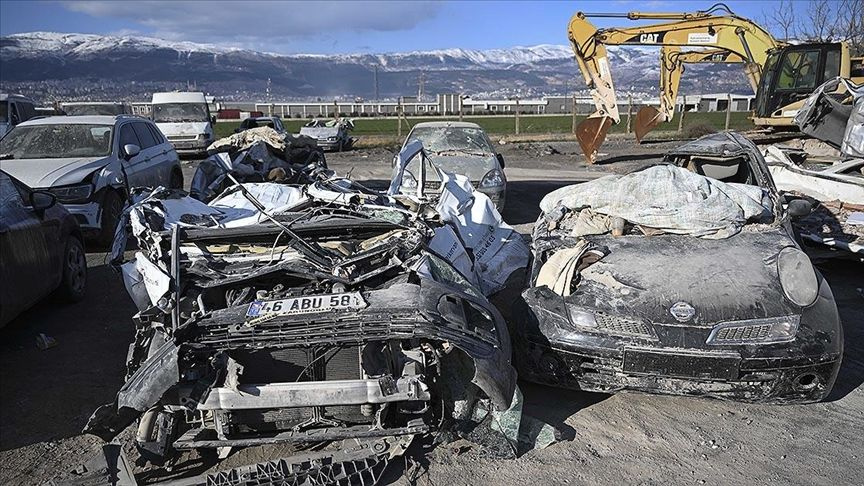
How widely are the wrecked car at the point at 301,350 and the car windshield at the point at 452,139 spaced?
6.40 meters

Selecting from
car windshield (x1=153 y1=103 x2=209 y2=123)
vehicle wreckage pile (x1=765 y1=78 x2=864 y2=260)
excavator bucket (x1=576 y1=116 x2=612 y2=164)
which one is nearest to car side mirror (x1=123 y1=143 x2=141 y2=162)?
vehicle wreckage pile (x1=765 y1=78 x2=864 y2=260)

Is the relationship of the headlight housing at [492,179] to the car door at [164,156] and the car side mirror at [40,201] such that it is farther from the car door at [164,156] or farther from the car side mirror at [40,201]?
the car side mirror at [40,201]

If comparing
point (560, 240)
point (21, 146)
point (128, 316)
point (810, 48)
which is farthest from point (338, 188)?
point (810, 48)

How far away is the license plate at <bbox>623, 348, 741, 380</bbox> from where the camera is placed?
3.46 metres

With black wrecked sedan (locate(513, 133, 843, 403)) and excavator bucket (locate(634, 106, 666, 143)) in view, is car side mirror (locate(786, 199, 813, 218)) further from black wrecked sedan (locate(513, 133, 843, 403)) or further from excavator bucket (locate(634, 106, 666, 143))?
excavator bucket (locate(634, 106, 666, 143))

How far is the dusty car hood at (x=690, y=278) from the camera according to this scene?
3.71 meters

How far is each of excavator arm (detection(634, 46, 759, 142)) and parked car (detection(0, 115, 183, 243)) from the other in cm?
1388

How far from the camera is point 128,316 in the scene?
5.62 m

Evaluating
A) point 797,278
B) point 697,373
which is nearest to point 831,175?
point 797,278

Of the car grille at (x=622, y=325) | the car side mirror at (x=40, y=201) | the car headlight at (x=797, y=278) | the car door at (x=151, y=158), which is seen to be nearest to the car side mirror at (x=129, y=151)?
the car door at (x=151, y=158)

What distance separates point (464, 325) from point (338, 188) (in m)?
2.57

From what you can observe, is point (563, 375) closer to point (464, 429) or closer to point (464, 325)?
point (464, 429)

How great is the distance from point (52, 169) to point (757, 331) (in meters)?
8.29

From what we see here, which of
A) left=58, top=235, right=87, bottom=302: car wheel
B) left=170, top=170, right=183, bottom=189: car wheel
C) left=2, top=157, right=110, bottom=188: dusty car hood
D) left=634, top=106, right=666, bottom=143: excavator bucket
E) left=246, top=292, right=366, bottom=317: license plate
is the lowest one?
left=58, top=235, right=87, bottom=302: car wheel
